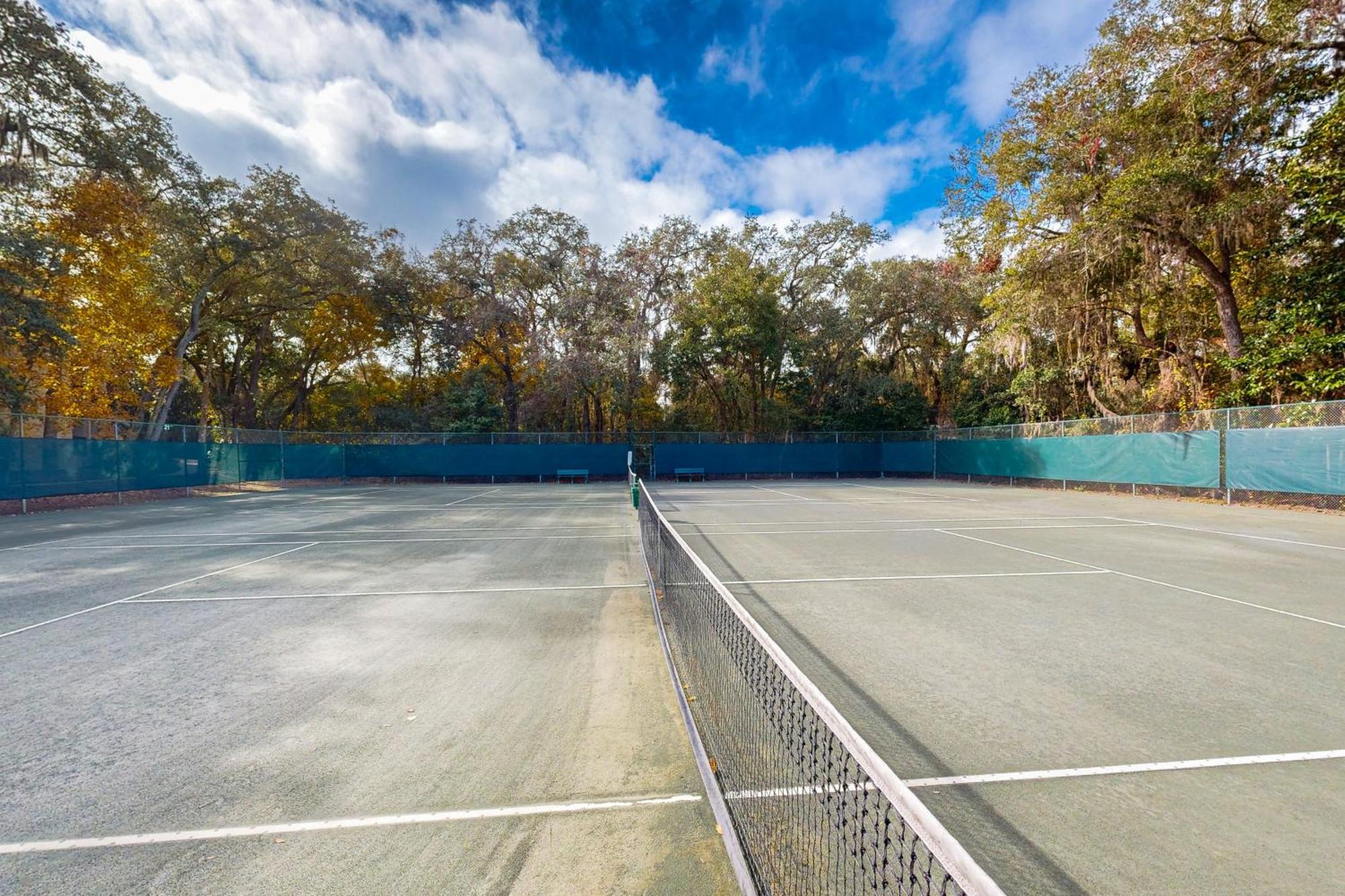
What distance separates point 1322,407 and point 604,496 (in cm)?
2128

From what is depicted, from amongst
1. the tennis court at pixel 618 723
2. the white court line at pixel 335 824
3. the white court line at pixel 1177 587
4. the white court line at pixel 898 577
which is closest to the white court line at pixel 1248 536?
the tennis court at pixel 618 723

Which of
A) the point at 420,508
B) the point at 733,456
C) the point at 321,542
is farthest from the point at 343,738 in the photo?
the point at 733,456

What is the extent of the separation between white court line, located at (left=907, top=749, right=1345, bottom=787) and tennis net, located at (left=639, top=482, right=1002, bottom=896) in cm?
39

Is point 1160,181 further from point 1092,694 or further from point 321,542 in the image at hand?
point 321,542

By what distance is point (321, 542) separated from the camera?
11.4 meters

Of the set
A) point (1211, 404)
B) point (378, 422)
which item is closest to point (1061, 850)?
point (1211, 404)

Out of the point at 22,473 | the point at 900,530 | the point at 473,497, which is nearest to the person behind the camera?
the point at 900,530

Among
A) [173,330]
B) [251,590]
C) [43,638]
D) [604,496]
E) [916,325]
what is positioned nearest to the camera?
[43,638]

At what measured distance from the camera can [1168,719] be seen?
3781 millimetres

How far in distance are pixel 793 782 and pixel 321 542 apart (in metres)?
11.2

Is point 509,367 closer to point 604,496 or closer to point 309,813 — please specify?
point 604,496

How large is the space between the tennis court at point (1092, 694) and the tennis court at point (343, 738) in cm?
71

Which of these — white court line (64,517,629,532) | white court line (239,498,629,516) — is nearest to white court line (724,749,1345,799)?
white court line (64,517,629,532)

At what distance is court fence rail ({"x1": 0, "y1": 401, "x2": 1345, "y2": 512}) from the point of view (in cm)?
1652
